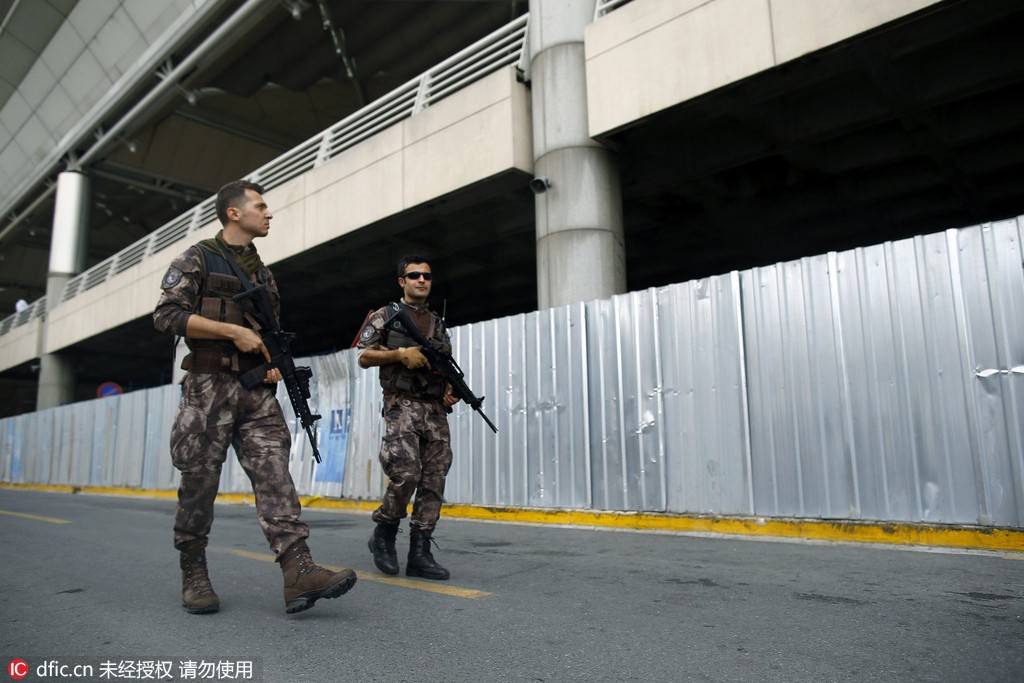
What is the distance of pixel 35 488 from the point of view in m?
18.9

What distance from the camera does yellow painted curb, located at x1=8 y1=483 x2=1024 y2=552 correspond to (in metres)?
4.77

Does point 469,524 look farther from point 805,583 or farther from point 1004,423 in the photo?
point 1004,423

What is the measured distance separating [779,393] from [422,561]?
349 centimetres

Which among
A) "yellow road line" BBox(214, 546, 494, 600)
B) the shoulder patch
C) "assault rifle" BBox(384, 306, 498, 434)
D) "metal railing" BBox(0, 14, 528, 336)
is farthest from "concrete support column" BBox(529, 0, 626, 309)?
the shoulder patch

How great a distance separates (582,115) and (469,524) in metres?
5.55

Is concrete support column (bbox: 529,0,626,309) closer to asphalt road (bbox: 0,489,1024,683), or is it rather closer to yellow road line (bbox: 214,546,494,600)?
asphalt road (bbox: 0,489,1024,683)

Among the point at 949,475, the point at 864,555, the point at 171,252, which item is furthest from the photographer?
the point at 171,252

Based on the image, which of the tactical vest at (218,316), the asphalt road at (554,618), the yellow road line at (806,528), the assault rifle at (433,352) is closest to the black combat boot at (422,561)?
the asphalt road at (554,618)

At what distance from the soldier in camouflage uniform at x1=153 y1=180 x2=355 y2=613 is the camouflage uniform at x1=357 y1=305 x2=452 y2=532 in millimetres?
742

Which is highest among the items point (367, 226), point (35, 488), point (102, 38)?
point (102, 38)

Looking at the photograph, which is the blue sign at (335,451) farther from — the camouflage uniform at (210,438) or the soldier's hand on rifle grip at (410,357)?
the camouflage uniform at (210,438)

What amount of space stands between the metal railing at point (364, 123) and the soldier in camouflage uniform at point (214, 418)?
8.23m

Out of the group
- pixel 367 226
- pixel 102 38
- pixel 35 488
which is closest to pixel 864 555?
pixel 367 226

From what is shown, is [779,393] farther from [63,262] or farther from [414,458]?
[63,262]
